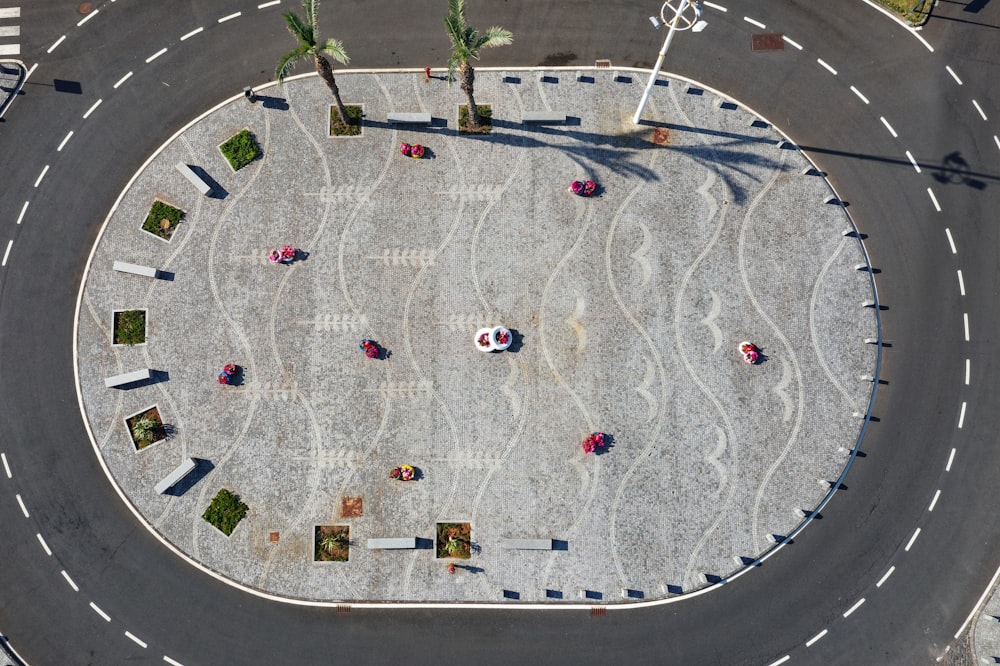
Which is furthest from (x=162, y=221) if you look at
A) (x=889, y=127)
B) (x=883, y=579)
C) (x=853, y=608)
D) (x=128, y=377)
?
(x=883, y=579)

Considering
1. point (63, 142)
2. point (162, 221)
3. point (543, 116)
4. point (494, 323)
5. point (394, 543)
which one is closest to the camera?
point (394, 543)

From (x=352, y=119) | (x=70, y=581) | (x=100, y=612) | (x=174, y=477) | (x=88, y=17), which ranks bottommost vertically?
(x=100, y=612)

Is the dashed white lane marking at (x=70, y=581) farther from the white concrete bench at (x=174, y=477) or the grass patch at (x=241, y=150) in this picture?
the grass patch at (x=241, y=150)

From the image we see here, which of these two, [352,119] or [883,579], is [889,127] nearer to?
[883,579]

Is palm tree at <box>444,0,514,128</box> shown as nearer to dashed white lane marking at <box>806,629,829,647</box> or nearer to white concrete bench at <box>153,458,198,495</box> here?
white concrete bench at <box>153,458,198,495</box>

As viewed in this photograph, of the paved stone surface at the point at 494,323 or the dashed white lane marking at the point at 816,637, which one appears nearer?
the dashed white lane marking at the point at 816,637

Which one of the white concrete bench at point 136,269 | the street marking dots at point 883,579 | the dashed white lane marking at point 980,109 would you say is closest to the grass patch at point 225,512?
the white concrete bench at point 136,269
